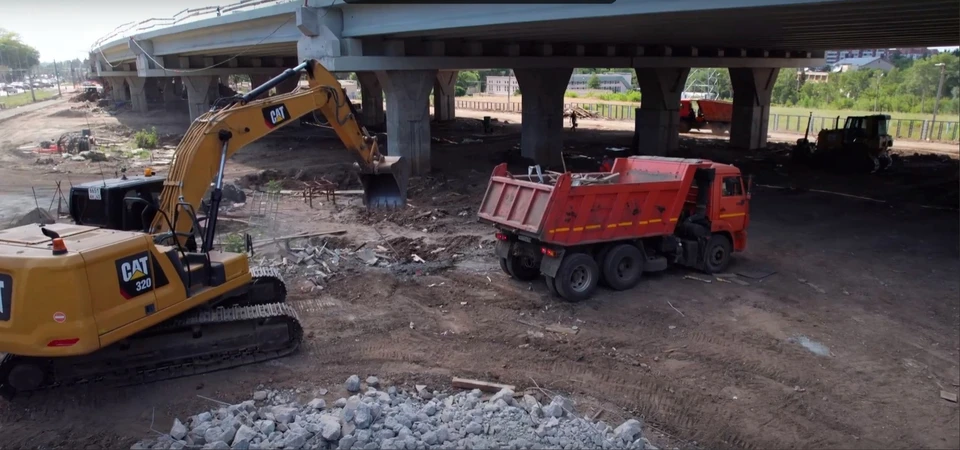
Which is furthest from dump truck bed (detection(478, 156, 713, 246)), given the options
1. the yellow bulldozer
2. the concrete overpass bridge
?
the yellow bulldozer

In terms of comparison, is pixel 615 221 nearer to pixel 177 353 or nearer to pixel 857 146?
pixel 177 353

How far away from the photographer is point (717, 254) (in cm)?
1238

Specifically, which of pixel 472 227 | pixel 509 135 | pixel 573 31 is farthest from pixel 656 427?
pixel 509 135

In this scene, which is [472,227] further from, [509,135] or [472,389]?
[509,135]

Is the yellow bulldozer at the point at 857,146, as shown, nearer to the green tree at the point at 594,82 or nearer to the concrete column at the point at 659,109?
the concrete column at the point at 659,109

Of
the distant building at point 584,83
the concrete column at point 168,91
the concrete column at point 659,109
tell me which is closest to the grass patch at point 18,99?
the concrete column at point 168,91

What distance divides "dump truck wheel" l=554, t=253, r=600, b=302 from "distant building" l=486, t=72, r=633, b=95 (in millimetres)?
73943

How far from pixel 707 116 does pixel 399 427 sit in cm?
3860

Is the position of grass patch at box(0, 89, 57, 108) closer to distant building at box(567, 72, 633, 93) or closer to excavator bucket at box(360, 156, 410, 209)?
distant building at box(567, 72, 633, 93)

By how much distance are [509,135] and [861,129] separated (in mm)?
18054

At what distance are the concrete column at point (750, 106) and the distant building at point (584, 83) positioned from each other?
50890 millimetres

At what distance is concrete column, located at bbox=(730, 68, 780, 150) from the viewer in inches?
1300

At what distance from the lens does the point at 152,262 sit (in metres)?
7.32

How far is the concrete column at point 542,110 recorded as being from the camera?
85.6 ft
